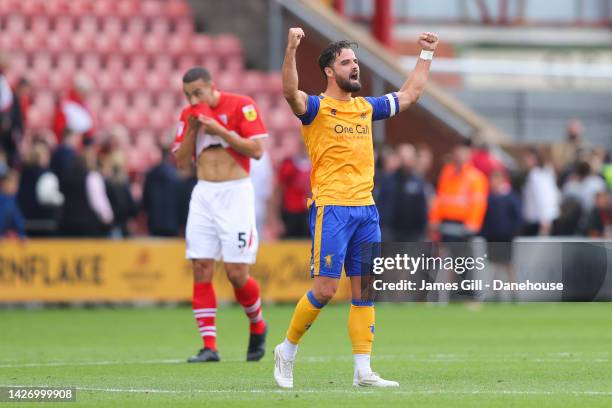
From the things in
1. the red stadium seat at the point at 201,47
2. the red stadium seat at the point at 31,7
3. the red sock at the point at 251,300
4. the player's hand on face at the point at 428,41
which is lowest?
the red sock at the point at 251,300

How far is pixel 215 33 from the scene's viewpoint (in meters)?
27.8

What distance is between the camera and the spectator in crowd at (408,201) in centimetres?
2200

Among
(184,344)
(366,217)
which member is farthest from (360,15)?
(366,217)

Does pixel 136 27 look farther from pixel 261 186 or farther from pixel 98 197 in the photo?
pixel 98 197

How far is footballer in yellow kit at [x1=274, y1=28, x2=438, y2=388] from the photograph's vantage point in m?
10.0

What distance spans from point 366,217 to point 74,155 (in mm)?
11481

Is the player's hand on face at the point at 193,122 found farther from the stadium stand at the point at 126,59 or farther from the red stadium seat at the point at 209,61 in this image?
the red stadium seat at the point at 209,61

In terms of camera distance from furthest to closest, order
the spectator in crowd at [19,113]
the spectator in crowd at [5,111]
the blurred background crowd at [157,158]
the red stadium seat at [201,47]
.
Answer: the red stadium seat at [201,47]
the spectator in crowd at [19,113]
the spectator in crowd at [5,111]
the blurred background crowd at [157,158]

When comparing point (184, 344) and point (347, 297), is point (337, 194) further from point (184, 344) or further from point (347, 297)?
point (347, 297)

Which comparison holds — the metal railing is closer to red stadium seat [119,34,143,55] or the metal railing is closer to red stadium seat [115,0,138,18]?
red stadium seat [115,0,138,18]

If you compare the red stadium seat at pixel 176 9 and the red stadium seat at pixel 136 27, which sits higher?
the red stadium seat at pixel 176 9

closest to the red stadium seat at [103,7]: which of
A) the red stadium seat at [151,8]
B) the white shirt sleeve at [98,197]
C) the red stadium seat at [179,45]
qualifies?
the red stadium seat at [151,8]

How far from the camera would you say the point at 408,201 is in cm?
2212

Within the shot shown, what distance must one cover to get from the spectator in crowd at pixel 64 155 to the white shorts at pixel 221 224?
8502 millimetres
